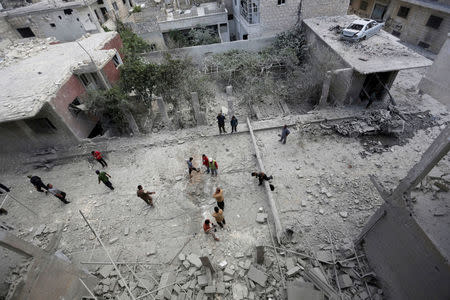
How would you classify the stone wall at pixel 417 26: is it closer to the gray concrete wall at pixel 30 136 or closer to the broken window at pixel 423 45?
the broken window at pixel 423 45

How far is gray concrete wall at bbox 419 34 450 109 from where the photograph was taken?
28.5ft

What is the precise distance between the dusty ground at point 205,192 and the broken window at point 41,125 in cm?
158

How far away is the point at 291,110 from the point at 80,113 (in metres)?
11.9

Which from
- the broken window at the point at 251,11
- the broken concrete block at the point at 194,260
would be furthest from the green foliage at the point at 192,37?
the broken concrete block at the point at 194,260

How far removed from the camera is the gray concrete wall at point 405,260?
4074 mm

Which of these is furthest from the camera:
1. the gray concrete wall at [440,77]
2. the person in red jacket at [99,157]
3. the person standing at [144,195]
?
the person in red jacket at [99,157]

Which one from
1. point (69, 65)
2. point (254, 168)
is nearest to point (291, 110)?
point (254, 168)

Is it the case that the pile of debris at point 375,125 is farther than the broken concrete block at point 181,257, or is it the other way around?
the pile of debris at point 375,125

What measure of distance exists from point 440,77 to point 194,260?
11975mm

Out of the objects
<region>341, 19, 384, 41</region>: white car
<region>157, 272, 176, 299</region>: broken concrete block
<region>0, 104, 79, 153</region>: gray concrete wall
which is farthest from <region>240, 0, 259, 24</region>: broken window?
<region>157, 272, 176, 299</region>: broken concrete block

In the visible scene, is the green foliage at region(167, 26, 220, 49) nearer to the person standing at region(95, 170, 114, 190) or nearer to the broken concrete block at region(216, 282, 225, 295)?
the person standing at region(95, 170, 114, 190)

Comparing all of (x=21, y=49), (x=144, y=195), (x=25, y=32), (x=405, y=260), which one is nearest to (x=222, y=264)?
(x=144, y=195)

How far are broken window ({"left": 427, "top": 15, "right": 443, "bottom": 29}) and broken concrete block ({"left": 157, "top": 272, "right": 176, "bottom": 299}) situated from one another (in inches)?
970

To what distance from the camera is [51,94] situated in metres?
10.0
